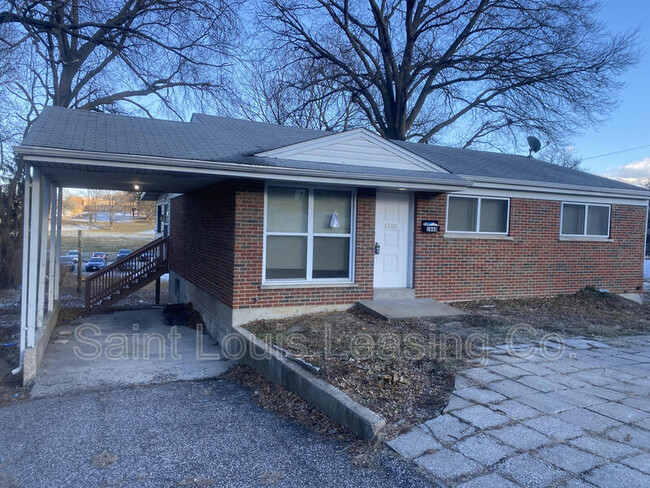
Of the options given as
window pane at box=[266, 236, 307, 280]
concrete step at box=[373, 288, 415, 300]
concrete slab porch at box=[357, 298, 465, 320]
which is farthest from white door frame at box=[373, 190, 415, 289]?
window pane at box=[266, 236, 307, 280]

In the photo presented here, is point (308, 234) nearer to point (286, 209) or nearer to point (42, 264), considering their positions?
point (286, 209)

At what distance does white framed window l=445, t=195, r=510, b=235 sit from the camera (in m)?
9.98

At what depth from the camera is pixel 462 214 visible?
33.1 ft

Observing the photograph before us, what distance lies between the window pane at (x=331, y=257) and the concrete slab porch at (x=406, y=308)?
28.5 inches

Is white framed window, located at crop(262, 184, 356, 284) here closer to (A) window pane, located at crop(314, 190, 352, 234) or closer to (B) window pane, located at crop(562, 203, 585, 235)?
(A) window pane, located at crop(314, 190, 352, 234)

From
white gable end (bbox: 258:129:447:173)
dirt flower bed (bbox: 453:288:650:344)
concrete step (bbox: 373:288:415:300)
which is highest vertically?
white gable end (bbox: 258:129:447:173)

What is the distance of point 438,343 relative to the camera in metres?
6.36

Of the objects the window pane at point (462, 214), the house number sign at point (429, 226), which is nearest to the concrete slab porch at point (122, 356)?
the house number sign at point (429, 226)

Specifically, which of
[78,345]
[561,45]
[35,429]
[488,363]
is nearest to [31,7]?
[78,345]

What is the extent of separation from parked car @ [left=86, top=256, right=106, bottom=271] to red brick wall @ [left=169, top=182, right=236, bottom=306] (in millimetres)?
14576

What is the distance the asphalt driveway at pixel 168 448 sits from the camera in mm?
3609

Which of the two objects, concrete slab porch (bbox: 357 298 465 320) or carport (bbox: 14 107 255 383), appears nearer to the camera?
carport (bbox: 14 107 255 383)

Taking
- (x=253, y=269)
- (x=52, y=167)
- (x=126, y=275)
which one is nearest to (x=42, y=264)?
(x=52, y=167)

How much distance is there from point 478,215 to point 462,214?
1.33 feet
